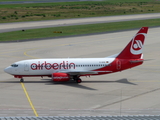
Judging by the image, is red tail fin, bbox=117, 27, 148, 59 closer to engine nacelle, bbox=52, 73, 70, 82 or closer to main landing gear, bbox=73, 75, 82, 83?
main landing gear, bbox=73, 75, 82, 83

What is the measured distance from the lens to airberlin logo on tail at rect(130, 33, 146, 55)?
153 feet

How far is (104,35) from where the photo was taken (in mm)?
95938

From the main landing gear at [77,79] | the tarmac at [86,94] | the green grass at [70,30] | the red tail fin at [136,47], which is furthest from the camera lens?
the green grass at [70,30]

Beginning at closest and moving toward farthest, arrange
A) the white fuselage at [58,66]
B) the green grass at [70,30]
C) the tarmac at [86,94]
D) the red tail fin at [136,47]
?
the tarmac at [86,94], the white fuselage at [58,66], the red tail fin at [136,47], the green grass at [70,30]

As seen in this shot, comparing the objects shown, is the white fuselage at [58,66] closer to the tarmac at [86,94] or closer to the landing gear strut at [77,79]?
the landing gear strut at [77,79]

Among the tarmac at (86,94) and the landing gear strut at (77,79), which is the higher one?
the landing gear strut at (77,79)

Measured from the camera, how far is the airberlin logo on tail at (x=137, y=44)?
153 feet

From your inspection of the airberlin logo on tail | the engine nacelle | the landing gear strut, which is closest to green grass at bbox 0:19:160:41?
the engine nacelle

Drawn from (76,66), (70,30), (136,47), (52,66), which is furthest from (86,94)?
(70,30)

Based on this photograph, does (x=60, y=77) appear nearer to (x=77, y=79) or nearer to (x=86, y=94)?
(x=77, y=79)

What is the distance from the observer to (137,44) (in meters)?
46.7

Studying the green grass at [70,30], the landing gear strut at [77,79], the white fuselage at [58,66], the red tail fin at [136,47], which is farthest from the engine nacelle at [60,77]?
the green grass at [70,30]

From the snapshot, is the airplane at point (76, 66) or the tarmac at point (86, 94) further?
the airplane at point (76, 66)

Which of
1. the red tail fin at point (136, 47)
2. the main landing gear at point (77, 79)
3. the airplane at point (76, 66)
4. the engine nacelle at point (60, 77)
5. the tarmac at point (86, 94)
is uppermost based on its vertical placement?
the red tail fin at point (136, 47)
